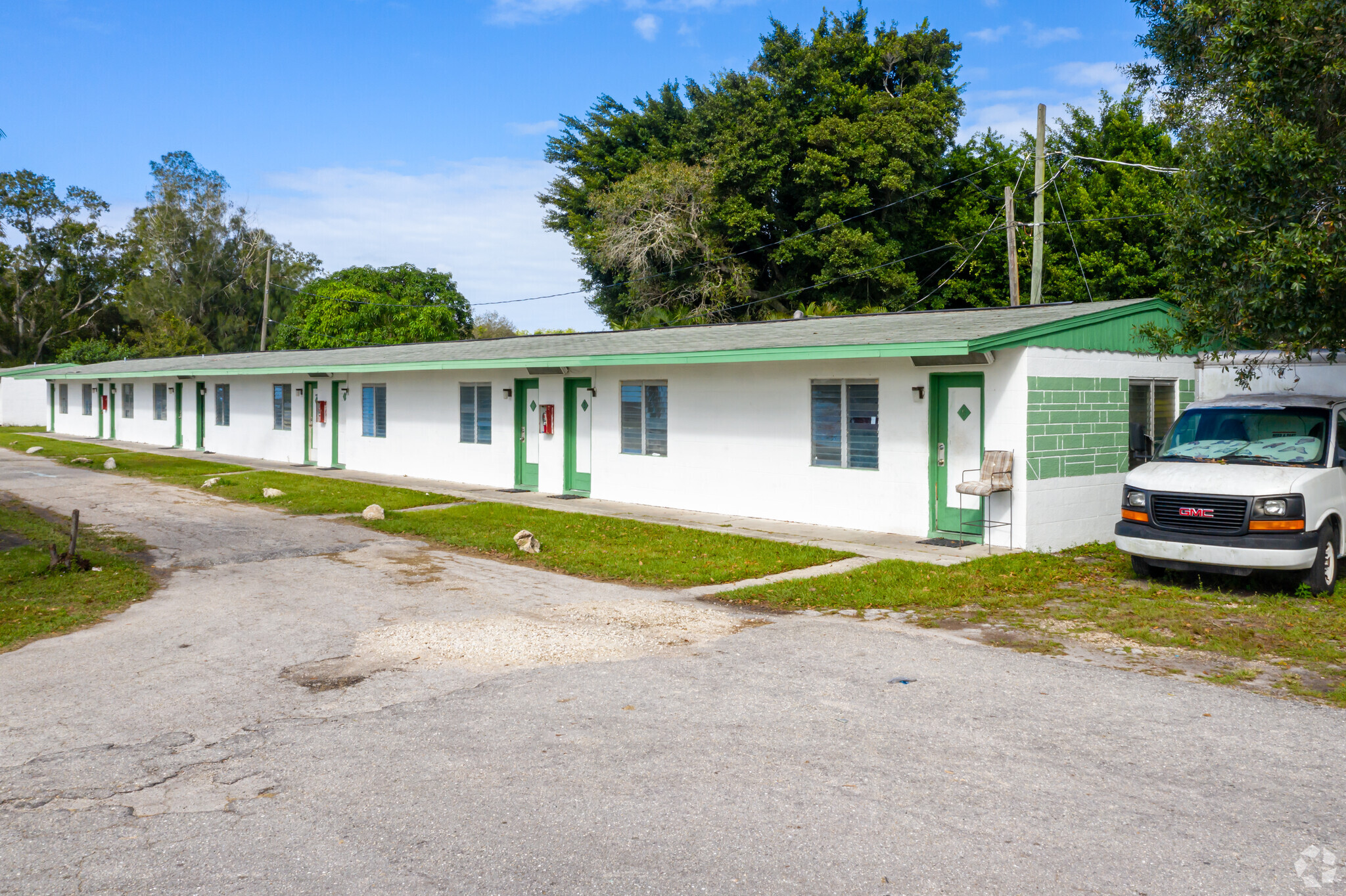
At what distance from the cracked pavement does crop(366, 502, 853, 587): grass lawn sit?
322cm

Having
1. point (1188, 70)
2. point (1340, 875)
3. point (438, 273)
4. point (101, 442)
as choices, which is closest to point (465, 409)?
point (1188, 70)

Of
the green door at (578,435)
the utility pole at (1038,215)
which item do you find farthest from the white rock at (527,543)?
the utility pole at (1038,215)

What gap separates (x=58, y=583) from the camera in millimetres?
10797

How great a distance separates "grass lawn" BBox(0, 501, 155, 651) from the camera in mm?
9086

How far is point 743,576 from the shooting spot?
1149 cm

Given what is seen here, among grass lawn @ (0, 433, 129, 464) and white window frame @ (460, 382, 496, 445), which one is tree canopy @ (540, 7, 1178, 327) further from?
grass lawn @ (0, 433, 129, 464)

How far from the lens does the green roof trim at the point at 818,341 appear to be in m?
13.2

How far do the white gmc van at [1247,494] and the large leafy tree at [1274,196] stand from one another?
3.27ft

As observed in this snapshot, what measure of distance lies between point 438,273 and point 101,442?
2557 centimetres

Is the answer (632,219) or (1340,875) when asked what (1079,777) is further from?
(632,219)

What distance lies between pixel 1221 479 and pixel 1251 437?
142cm

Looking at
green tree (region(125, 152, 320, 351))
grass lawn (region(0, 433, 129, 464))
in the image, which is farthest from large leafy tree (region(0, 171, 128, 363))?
grass lawn (region(0, 433, 129, 464))

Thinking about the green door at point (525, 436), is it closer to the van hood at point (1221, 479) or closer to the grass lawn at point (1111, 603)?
the grass lawn at point (1111, 603)

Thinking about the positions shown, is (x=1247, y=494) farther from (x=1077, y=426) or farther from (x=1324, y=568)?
(x=1077, y=426)
